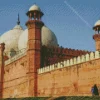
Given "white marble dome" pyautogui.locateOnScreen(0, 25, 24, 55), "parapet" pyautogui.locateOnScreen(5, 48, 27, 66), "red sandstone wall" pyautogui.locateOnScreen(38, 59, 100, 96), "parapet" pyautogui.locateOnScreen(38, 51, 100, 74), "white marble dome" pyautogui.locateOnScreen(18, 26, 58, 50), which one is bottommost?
"red sandstone wall" pyautogui.locateOnScreen(38, 59, 100, 96)

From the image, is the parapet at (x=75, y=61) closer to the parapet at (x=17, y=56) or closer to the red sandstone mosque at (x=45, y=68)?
the red sandstone mosque at (x=45, y=68)

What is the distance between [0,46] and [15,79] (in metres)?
4.71

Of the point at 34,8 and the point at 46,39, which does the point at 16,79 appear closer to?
the point at 46,39

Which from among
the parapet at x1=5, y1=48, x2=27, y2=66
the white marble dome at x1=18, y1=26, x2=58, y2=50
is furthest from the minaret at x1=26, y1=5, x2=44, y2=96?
the white marble dome at x1=18, y1=26, x2=58, y2=50

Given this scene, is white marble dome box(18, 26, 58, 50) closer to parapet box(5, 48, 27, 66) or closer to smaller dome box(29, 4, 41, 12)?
parapet box(5, 48, 27, 66)

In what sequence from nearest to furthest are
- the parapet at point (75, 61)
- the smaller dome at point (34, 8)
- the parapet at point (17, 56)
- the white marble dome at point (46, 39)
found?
the parapet at point (75, 61), the smaller dome at point (34, 8), the parapet at point (17, 56), the white marble dome at point (46, 39)

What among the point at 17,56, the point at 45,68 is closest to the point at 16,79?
the point at 17,56

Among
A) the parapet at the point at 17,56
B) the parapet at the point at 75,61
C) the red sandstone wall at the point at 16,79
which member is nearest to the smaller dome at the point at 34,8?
the parapet at the point at 17,56

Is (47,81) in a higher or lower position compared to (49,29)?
lower

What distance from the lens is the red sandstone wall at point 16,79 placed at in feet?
72.1

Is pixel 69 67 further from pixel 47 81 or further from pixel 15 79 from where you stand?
pixel 15 79

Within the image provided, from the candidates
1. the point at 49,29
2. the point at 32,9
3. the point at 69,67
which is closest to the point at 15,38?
the point at 49,29

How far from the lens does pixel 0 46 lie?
27797 millimetres

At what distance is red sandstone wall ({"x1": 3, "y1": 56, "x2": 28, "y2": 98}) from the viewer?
2198 centimetres
